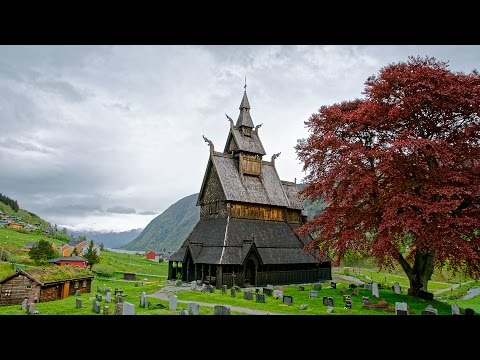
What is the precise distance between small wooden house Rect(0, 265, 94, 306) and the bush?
10449 millimetres

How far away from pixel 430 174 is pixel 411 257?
734 cm

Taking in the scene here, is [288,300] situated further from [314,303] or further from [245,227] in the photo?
[245,227]

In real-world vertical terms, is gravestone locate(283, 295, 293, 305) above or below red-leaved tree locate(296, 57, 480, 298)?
below

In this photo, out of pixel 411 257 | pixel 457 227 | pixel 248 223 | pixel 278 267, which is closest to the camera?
pixel 457 227

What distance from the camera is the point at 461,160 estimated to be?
55.5 ft

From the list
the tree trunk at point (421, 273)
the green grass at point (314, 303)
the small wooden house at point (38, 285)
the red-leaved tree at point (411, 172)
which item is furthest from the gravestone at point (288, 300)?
the small wooden house at point (38, 285)

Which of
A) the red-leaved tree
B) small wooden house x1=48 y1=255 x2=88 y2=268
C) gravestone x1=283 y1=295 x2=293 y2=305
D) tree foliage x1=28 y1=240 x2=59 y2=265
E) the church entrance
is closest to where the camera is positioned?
the red-leaved tree

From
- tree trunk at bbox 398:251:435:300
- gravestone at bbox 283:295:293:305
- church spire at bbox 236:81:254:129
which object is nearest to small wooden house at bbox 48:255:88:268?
gravestone at bbox 283:295:293:305

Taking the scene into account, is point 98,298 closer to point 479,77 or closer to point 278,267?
point 278,267

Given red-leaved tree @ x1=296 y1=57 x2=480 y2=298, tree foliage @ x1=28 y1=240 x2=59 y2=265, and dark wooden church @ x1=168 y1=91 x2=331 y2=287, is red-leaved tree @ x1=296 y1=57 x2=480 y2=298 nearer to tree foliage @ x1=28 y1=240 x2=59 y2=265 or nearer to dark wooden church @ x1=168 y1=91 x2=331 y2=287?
dark wooden church @ x1=168 y1=91 x2=331 y2=287

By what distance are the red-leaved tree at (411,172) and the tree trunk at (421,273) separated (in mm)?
53

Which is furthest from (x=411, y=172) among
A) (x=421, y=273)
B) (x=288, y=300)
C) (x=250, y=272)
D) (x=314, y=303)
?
(x=250, y=272)

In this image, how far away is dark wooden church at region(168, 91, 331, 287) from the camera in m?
27.7
